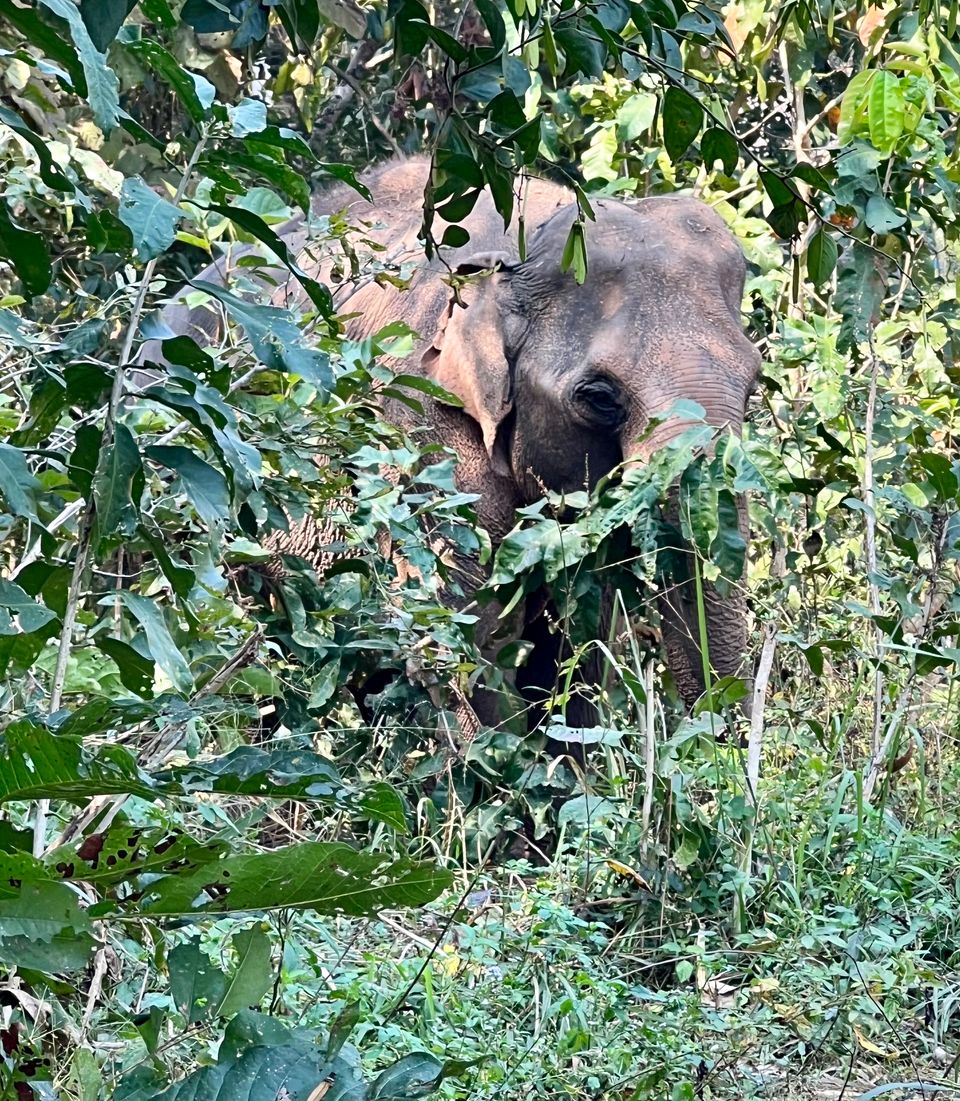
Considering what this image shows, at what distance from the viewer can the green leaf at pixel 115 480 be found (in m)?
1.70

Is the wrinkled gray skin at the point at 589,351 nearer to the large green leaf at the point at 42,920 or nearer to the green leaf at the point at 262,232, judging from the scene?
the green leaf at the point at 262,232

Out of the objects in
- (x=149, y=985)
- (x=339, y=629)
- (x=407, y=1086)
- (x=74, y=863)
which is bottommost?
(x=339, y=629)

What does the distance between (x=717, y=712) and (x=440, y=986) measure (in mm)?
1216

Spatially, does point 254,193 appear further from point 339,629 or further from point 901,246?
point 901,246

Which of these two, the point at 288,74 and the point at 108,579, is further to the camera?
the point at 288,74

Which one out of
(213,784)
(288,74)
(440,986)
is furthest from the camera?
(288,74)

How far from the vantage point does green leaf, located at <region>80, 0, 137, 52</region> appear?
4.34 feet

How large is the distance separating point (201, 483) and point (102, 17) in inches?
21.9

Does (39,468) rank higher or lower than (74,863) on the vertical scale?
lower

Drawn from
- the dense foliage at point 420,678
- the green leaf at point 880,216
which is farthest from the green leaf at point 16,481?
the green leaf at point 880,216

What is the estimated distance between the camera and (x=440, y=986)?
288 cm

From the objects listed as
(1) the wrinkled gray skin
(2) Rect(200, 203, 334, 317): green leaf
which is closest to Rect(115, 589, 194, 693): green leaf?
(2) Rect(200, 203, 334, 317): green leaf

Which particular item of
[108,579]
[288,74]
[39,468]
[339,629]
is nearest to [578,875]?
[339,629]

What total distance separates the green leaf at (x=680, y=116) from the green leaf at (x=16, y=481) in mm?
884
